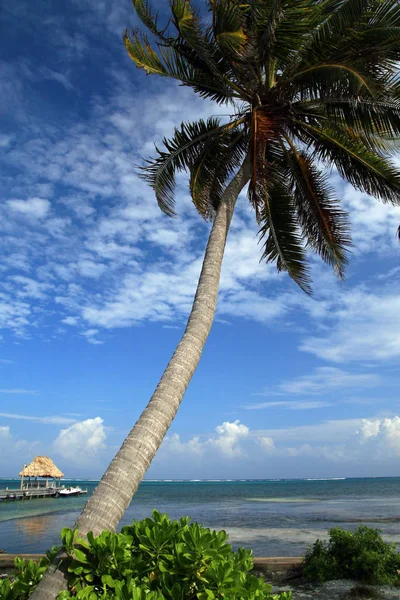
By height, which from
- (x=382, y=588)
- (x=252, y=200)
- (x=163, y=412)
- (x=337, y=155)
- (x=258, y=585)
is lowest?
(x=382, y=588)

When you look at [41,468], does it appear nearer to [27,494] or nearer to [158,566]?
[27,494]

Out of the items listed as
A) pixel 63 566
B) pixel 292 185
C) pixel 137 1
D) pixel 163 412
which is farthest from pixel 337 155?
pixel 63 566

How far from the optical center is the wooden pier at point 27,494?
2069 inches

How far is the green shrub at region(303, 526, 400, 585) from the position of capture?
8914 mm

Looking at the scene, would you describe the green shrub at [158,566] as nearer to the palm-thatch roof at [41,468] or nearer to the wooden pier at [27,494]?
the wooden pier at [27,494]

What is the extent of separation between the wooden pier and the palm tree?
51971mm

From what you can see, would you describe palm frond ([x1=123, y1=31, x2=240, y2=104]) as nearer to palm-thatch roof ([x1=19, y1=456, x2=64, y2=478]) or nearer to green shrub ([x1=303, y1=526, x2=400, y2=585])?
green shrub ([x1=303, y1=526, x2=400, y2=585])

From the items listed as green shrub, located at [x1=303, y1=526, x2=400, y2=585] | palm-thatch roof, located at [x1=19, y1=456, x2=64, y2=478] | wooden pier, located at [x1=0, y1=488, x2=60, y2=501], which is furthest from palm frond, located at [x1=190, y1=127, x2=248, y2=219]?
palm-thatch roof, located at [x1=19, y1=456, x2=64, y2=478]

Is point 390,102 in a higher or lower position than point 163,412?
higher

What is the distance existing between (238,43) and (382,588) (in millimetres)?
9719

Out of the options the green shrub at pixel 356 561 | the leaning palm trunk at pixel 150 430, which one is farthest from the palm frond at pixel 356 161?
the green shrub at pixel 356 561

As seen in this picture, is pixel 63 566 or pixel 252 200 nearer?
pixel 63 566

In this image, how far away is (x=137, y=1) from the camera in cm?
883

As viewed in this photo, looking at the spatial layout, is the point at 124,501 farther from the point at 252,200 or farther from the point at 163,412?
the point at 252,200
